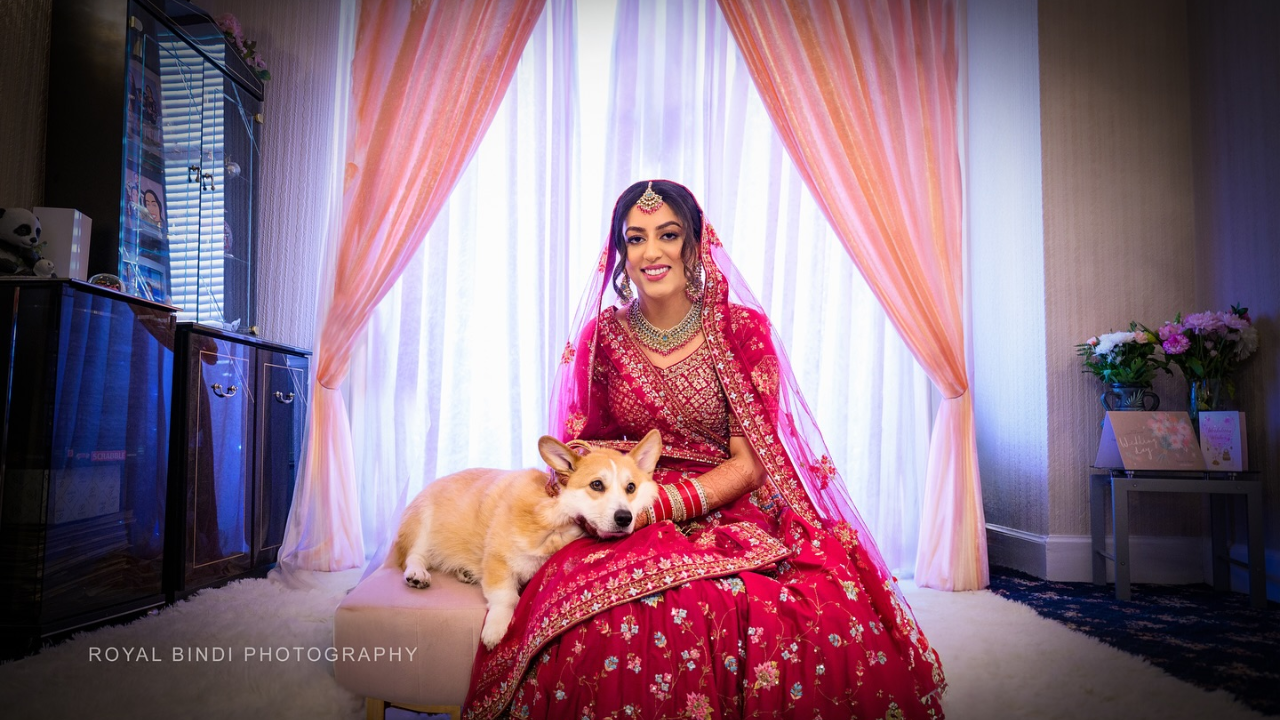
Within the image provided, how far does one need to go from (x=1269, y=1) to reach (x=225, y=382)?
16.4ft

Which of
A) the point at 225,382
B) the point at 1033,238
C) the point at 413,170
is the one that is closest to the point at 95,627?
the point at 225,382

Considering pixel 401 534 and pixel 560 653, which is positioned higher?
pixel 401 534

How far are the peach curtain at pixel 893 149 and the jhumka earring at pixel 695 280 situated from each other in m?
1.49

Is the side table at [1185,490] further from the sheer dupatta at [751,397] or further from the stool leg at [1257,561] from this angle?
the sheer dupatta at [751,397]

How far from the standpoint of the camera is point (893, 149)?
3.39m

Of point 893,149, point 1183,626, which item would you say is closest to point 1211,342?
point 1183,626

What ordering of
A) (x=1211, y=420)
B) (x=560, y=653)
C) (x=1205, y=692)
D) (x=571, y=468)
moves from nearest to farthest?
1. (x=560, y=653)
2. (x=571, y=468)
3. (x=1205, y=692)
4. (x=1211, y=420)

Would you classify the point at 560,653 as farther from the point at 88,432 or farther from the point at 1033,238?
the point at 1033,238

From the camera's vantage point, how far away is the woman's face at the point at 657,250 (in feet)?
6.80

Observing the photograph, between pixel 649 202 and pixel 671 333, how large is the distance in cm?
42

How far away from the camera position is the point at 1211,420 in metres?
2.96

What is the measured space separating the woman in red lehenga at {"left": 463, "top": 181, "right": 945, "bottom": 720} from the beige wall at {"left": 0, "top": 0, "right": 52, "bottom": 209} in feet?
9.23

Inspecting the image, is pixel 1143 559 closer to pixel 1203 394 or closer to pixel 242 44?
pixel 1203 394

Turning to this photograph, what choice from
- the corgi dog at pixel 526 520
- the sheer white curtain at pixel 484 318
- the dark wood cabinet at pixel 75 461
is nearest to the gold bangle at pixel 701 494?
the corgi dog at pixel 526 520
